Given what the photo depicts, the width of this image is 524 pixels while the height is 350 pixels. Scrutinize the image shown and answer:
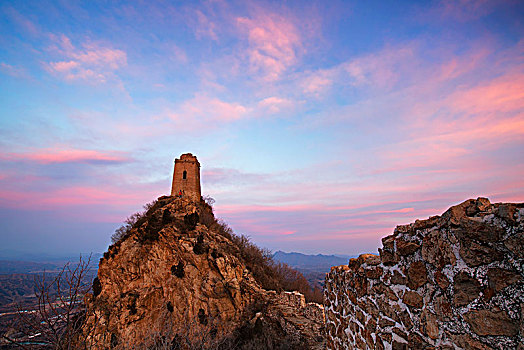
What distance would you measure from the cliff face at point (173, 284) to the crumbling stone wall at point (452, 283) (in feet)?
→ 46.7

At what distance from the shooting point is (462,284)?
Result: 7.16 ft

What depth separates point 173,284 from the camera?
20.3 metres

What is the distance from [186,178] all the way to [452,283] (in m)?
29.1

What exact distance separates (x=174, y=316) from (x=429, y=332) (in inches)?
800

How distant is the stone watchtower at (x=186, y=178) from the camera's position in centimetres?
2899

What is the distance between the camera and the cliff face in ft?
59.2

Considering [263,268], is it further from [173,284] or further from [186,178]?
[186,178]

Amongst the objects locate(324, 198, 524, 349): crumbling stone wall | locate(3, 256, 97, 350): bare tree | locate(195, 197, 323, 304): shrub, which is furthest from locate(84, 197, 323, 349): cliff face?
locate(324, 198, 524, 349): crumbling stone wall

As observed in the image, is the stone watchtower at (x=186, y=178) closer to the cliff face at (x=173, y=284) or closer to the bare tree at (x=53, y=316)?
the cliff face at (x=173, y=284)

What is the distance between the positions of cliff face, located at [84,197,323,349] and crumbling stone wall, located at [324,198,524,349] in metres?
14.2

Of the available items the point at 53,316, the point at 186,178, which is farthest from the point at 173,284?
the point at 53,316

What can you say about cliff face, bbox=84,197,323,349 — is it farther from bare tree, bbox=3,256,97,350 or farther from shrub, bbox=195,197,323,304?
bare tree, bbox=3,256,97,350

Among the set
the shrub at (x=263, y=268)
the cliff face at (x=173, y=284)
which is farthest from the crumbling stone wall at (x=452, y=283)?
the shrub at (x=263, y=268)

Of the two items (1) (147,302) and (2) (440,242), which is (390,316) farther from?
(1) (147,302)
